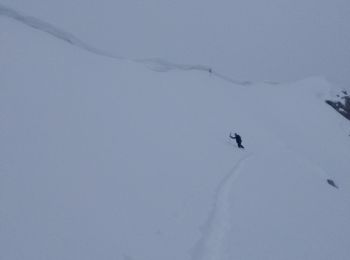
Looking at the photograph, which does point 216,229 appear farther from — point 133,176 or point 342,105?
point 342,105

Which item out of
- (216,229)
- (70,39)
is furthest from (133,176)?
(70,39)

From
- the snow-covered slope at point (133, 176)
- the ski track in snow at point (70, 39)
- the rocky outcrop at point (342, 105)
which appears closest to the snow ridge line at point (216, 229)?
the snow-covered slope at point (133, 176)

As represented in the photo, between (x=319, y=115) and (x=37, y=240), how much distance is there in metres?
34.0

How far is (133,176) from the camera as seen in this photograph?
11.3 meters

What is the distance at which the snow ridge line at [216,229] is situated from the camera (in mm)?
9094

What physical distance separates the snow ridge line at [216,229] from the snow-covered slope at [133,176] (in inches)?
1.6

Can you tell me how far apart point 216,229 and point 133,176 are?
271cm

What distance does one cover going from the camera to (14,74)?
1429 cm

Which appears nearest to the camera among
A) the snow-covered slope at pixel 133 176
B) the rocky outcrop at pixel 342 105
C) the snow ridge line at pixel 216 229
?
the snow-covered slope at pixel 133 176

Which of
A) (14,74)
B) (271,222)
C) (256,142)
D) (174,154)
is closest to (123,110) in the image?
(174,154)

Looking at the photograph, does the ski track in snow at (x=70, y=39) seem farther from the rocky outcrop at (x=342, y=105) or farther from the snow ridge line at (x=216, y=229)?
the snow ridge line at (x=216, y=229)

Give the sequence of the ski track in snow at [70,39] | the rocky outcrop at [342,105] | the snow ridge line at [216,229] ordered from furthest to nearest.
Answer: the rocky outcrop at [342,105] → the ski track in snow at [70,39] → the snow ridge line at [216,229]

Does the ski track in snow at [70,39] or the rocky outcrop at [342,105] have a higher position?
the ski track in snow at [70,39]

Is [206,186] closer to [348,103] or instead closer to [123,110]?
[123,110]
